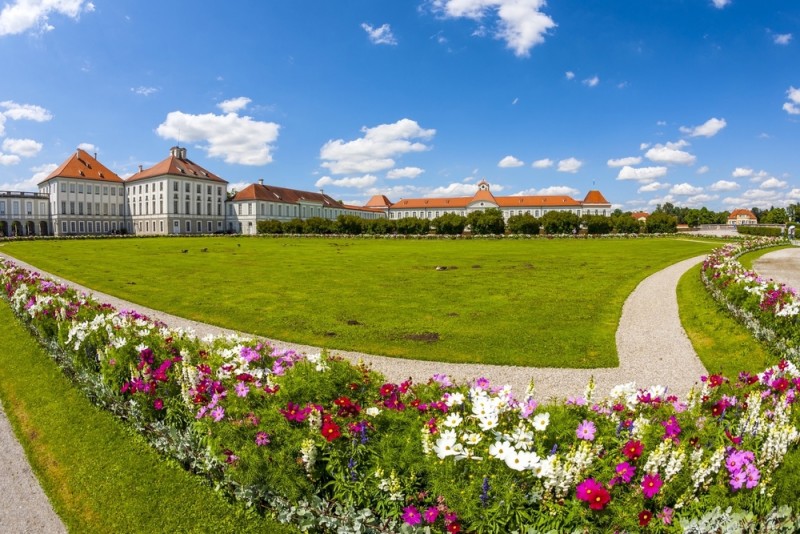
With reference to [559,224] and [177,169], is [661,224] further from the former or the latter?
[177,169]

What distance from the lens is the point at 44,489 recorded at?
4805 mm

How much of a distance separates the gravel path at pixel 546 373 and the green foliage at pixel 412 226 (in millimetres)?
67679

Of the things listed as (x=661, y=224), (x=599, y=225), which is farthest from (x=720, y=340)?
(x=661, y=224)

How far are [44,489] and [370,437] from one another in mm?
3855

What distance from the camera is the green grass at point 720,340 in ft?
27.9

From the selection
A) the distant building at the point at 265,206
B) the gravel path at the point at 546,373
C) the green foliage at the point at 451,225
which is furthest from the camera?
the distant building at the point at 265,206

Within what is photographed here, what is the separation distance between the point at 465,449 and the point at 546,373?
17.3 ft

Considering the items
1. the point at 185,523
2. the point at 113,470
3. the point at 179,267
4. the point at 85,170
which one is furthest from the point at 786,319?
the point at 85,170

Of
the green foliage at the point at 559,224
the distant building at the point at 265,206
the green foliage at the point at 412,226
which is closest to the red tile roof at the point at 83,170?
the distant building at the point at 265,206

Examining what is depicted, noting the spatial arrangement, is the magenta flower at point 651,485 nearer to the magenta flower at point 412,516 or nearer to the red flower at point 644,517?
the red flower at point 644,517

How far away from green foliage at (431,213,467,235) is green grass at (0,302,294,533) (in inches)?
2888

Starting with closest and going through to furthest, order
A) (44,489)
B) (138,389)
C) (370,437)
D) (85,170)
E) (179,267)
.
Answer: (370,437), (44,489), (138,389), (179,267), (85,170)

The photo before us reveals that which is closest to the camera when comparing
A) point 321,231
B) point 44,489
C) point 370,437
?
point 370,437

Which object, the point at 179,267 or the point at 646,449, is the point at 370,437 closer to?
the point at 646,449
